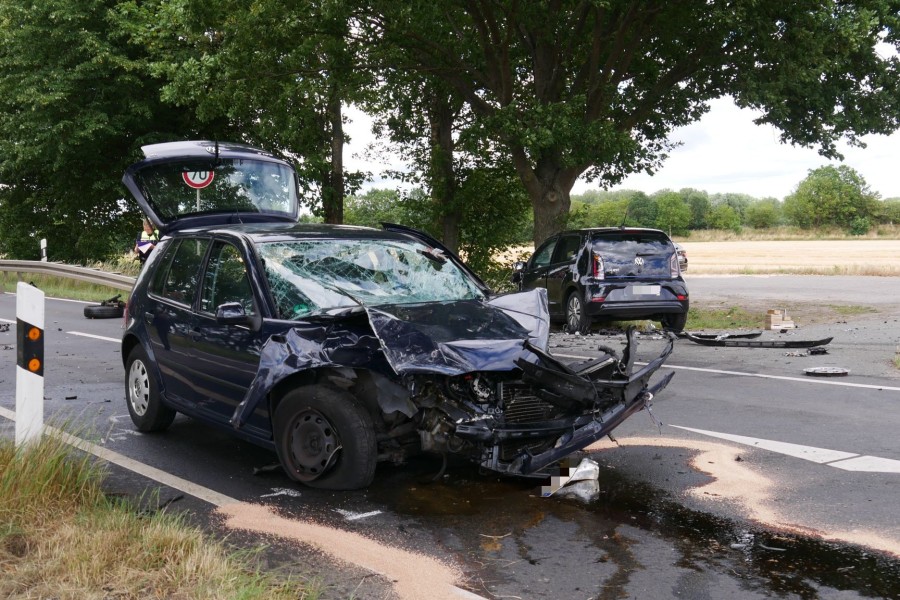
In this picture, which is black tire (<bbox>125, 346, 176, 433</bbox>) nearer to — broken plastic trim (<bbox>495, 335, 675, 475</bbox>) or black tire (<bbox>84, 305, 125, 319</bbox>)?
broken plastic trim (<bbox>495, 335, 675, 475</bbox>)

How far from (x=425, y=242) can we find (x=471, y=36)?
13368 mm

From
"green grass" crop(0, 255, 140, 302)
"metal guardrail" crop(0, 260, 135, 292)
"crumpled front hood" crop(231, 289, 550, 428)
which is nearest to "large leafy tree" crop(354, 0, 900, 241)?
"metal guardrail" crop(0, 260, 135, 292)

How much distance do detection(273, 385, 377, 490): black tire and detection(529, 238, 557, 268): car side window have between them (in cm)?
1082

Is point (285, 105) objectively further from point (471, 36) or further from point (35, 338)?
point (35, 338)

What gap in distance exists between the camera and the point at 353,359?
5180 millimetres

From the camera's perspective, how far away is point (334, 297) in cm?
579

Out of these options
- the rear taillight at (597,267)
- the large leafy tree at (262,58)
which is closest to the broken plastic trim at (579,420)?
the rear taillight at (597,267)

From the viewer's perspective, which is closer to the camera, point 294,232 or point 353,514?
point 353,514

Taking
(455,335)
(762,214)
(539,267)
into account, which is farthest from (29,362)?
(762,214)

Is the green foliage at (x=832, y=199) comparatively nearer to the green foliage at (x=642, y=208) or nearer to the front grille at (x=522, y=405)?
the green foliage at (x=642, y=208)

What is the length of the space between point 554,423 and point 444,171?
63.0ft

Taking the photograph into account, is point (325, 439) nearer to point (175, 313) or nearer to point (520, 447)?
point (520, 447)

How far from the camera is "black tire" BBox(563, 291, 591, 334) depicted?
14102 mm

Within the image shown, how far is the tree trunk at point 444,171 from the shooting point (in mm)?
23719
